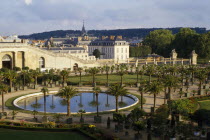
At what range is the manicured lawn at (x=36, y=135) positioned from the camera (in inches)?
1161

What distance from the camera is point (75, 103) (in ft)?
152

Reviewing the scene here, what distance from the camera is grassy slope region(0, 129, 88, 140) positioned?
29484 mm

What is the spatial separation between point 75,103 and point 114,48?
6718 cm

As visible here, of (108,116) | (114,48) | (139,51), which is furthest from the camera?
(139,51)

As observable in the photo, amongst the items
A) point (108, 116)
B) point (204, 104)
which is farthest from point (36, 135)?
point (204, 104)

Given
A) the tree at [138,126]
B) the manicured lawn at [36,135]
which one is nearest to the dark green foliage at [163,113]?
the tree at [138,126]

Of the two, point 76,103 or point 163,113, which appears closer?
point 163,113

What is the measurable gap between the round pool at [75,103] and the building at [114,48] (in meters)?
60.6

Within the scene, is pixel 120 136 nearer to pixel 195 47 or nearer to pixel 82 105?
pixel 82 105

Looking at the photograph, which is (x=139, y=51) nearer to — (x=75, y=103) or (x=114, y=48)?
(x=114, y=48)

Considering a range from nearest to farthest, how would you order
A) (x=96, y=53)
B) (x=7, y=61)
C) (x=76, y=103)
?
(x=76, y=103) < (x=7, y=61) < (x=96, y=53)

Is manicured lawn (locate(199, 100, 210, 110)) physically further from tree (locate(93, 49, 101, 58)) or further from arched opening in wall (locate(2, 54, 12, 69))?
tree (locate(93, 49, 101, 58))

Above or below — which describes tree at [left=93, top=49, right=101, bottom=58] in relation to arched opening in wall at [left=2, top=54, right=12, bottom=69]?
above

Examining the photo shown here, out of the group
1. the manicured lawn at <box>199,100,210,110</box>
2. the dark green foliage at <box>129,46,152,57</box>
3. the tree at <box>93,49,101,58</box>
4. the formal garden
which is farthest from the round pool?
the dark green foliage at <box>129,46,152,57</box>
